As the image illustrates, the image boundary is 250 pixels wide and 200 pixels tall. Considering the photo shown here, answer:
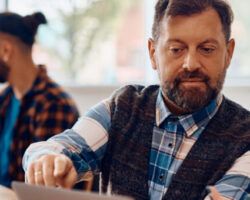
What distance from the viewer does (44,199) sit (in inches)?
32.2

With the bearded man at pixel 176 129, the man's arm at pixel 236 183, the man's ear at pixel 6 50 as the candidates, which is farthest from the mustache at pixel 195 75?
the man's ear at pixel 6 50

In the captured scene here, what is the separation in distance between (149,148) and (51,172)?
33cm

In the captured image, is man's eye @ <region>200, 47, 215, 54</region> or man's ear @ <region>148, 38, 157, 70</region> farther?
man's ear @ <region>148, 38, 157, 70</region>

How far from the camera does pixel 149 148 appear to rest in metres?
1.26

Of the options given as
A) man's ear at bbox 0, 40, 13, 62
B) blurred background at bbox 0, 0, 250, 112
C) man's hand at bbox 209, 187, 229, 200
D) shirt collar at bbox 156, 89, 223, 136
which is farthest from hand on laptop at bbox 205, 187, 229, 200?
blurred background at bbox 0, 0, 250, 112

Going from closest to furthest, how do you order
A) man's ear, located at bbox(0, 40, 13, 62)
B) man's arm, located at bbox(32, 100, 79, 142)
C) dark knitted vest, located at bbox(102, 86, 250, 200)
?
dark knitted vest, located at bbox(102, 86, 250, 200)
man's arm, located at bbox(32, 100, 79, 142)
man's ear, located at bbox(0, 40, 13, 62)

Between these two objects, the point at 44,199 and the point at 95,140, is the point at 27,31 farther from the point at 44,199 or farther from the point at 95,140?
the point at 44,199

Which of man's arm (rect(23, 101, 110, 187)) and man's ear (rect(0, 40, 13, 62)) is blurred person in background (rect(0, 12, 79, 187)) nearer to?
man's ear (rect(0, 40, 13, 62))

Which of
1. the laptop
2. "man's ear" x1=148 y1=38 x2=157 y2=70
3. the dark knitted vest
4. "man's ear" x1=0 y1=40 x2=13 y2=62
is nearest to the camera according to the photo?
the laptop

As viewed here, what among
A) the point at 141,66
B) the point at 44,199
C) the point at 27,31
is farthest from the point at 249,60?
the point at 44,199

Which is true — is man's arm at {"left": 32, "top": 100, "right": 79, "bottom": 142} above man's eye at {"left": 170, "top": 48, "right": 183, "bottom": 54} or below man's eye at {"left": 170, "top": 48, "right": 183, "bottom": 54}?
below

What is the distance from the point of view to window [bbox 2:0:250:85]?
121 inches

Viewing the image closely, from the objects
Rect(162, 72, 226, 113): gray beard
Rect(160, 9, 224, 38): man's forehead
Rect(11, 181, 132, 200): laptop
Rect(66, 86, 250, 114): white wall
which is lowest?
Rect(66, 86, 250, 114): white wall

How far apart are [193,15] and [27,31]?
1.19 m
